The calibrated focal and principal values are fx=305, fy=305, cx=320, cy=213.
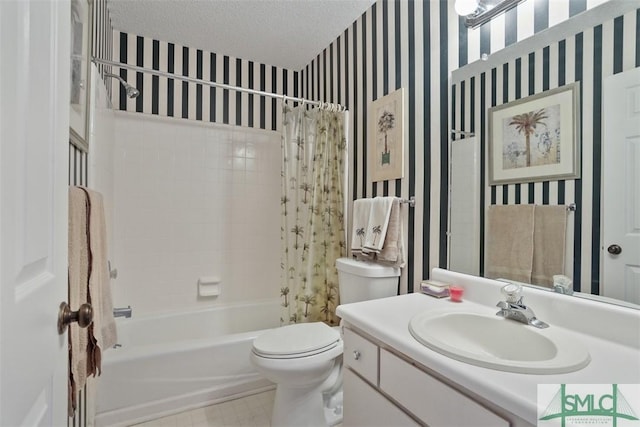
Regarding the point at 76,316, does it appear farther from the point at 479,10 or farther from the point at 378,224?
the point at 479,10

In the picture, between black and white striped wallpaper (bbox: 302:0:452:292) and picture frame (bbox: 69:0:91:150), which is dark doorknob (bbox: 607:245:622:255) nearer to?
black and white striped wallpaper (bbox: 302:0:452:292)

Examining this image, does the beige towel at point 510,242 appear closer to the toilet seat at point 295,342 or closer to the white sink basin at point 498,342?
the white sink basin at point 498,342

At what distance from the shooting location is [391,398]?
0.92 metres

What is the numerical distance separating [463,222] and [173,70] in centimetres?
234

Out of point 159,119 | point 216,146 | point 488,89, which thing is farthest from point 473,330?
point 159,119

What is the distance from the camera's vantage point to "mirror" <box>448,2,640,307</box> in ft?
3.06

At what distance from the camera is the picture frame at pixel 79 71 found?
1.02 m

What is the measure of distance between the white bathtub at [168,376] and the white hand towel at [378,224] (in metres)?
0.89

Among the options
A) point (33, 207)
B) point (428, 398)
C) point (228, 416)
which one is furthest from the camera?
point (228, 416)

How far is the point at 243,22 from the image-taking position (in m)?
2.05

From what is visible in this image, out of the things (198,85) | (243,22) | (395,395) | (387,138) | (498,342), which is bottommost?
(395,395)

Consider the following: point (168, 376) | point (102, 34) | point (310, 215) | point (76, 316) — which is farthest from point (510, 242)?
point (102, 34)

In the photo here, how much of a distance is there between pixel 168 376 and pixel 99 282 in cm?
94

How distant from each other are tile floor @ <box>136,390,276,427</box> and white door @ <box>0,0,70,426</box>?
1214 millimetres
